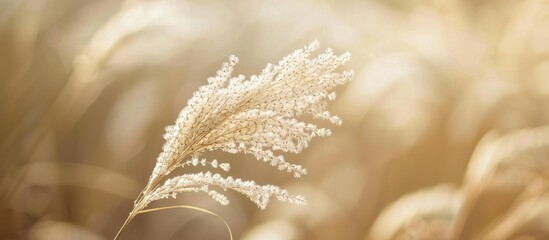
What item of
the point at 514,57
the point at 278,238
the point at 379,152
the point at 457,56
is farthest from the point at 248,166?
the point at 514,57

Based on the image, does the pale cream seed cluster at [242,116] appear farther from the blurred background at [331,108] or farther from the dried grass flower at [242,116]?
the blurred background at [331,108]

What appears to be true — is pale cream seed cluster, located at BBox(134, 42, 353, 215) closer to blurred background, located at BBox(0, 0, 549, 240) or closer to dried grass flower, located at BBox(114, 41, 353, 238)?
dried grass flower, located at BBox(114, 41, 353, 238)

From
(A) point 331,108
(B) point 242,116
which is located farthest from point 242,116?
(A) point 331,108

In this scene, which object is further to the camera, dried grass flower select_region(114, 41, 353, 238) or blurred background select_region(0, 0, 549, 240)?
blurred background select_region(0, 0, 549, 240)

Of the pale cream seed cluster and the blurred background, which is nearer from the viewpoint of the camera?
the pale cream seed cluster

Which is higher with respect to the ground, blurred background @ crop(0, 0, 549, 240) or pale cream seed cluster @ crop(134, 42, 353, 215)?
blurred background @ crop(0, 0, 549, 240)

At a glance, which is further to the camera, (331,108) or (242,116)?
(331,108)

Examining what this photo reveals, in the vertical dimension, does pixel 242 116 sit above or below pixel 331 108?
below

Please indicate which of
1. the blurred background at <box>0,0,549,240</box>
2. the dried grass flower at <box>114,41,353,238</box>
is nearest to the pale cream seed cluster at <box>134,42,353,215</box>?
the dried grass flower at <box>114,41,353,238</box>

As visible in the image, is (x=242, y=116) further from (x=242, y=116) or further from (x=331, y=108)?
(x=331, y=108)
